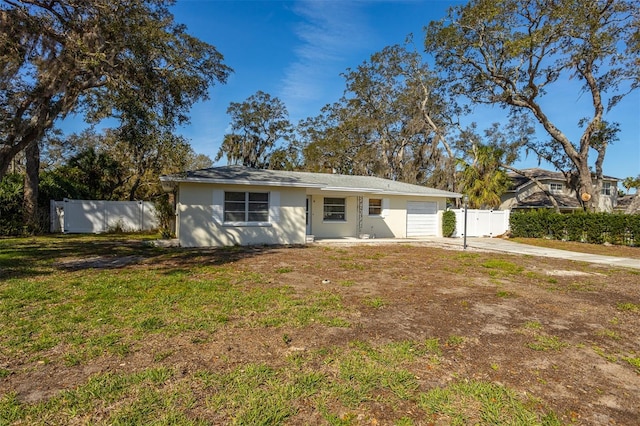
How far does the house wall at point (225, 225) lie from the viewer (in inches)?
501

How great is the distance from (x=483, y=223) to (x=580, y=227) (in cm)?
447

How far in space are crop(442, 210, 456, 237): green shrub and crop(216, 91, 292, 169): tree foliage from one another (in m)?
18.7

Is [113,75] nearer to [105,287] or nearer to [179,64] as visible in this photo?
[179,64]

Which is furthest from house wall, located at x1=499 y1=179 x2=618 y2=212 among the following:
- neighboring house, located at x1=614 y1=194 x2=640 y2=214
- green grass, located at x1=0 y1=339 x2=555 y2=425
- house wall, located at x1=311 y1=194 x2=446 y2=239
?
green grass, located at x1=0 y1=339 x2=555 y2=425

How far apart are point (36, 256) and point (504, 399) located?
1155 centimetres

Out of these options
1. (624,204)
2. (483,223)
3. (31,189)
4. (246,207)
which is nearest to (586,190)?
(483,223)

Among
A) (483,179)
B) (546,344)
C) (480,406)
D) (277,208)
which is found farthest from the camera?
(483,179)

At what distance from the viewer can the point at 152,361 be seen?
335 centimetres

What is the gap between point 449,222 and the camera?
18859 mm

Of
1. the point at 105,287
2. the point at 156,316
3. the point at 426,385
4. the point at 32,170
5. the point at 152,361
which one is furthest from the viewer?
the point at 32,170

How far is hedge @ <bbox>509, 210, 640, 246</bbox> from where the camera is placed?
50.1 ft

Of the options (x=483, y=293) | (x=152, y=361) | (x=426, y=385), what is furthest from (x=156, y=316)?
(x=483, y=293)

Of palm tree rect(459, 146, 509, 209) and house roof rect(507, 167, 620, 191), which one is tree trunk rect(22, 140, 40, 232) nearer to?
palm tree rect(459, 146, 509, 209)

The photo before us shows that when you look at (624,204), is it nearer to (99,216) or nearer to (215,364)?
(215,364)
